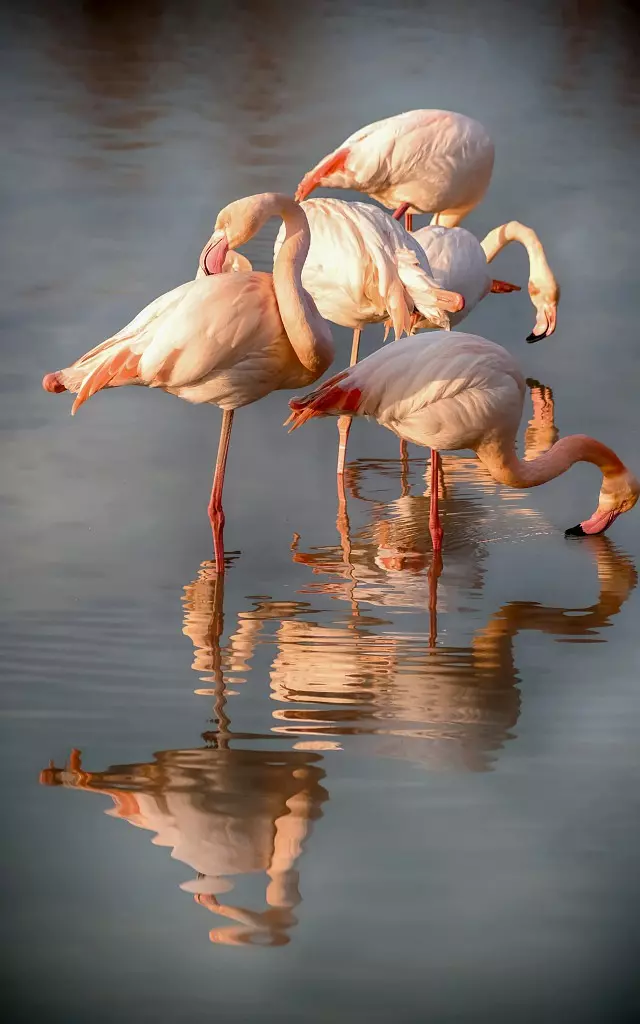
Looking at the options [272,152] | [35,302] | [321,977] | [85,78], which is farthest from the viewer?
[85,78]

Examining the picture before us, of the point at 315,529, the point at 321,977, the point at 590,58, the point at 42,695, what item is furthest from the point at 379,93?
the point at 321,977

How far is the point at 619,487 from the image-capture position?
5.61m

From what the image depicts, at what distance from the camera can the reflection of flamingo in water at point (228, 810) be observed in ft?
10.5

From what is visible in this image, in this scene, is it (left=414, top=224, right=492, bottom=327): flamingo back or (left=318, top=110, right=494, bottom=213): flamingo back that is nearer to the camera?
(left=414, top=224, right=492, bottom=327): flamingo back

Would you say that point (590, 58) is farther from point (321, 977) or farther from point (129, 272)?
point (321, 977)

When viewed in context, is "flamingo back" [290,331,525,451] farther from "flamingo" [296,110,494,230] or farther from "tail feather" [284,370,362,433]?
"flamingo" [296,110,494,230]

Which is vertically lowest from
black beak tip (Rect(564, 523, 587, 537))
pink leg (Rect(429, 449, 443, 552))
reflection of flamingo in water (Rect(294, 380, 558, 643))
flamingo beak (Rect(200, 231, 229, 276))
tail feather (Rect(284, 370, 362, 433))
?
reflection of flamingo in water (Rect(294, 380, 558, 643))

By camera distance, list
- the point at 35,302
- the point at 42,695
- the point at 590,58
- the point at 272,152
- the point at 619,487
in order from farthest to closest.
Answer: the point at 590,58, the point at 272,152, the point at 35,302, the point at 619,487, the point at 42,695

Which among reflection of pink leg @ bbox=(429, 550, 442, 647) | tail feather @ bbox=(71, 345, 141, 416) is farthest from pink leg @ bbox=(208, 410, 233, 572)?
reflection of pink leg @ bbox=(429, 550, 442, 647)

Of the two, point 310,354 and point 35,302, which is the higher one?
point 310,354

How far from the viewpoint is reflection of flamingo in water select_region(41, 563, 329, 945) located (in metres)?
3.21

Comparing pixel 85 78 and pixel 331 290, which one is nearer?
pixel 331 290

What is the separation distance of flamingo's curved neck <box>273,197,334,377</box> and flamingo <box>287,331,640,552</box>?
11 centimetres

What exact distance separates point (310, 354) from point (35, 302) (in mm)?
3460
